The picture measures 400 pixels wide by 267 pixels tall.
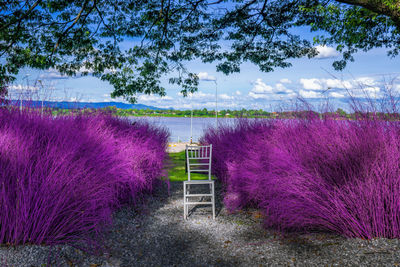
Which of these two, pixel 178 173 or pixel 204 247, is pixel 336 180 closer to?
pixel 204 247

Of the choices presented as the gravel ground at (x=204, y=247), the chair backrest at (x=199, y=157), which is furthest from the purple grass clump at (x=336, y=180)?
the chair backrest at (x=199, y=157)

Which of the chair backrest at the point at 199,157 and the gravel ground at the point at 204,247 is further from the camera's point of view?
the chair backrest at the point at 199,157

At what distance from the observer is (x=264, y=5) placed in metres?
8.11

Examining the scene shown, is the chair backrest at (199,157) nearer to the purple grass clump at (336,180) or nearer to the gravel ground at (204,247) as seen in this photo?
the gravel ground at (204,247)

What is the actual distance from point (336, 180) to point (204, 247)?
188cm

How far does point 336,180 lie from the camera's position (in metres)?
3.49

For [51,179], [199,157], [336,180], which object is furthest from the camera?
[199,157]

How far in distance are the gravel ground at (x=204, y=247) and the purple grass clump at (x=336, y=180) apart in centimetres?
19

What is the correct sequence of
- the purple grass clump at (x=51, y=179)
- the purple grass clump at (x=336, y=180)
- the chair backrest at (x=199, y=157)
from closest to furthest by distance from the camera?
the purple grass clump at (x=51, y=179) → the purple grass clump at (x=336, y=180) → the chair backrest at (x=199, y=157)

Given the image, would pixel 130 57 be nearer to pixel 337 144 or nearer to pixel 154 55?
pixel 154 55

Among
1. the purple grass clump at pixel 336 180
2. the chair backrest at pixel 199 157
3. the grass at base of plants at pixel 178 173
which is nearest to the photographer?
the purple grass clump at pixel 336 180

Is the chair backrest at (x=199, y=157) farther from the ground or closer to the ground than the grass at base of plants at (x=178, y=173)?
farther from the ground

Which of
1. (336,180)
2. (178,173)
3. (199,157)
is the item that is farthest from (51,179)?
(178,173)

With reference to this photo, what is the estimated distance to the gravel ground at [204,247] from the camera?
288cm
